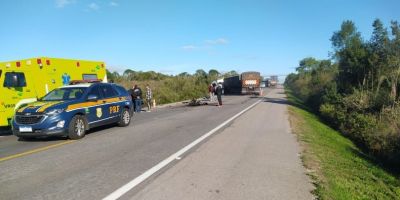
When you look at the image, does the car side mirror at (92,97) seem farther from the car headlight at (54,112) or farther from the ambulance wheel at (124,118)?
the ambulance wheel at (124,118)

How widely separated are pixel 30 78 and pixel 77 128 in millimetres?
5014

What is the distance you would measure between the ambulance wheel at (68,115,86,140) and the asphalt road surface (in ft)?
0.89

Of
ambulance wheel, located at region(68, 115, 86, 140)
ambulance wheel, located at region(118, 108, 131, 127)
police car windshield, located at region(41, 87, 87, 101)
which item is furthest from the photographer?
ambulance wheel, located at region(118, 108, 131, 127)

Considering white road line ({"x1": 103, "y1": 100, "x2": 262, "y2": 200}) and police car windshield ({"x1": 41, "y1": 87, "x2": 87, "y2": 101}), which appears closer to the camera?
white road line ({"x1": 103, "y1": 100, "x2": 262, "y2": 200})

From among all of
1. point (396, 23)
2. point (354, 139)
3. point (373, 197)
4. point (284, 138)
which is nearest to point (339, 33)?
point (396, 23)

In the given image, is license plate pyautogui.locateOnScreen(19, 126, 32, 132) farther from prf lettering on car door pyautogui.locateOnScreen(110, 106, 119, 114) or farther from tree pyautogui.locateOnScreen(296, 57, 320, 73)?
tree pyautogui.locateOnScreen(296, 57, 320, 73)

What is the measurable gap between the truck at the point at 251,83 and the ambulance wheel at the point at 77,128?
4051cm

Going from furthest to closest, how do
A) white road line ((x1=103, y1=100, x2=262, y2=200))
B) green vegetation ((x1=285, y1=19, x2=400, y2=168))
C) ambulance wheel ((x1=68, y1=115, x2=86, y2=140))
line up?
green vegetation ((x1=285, y1=19, x2=400, y2=168)) < ambulance wheel ((x1=68, y1=115, x2=86, y2=140)) < white road line ((x1=103, y1=100, x2=262, y2=200))

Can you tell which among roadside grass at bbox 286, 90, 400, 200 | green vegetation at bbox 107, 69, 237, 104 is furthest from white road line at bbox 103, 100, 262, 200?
green vegetation at bbox 107, 69, 237, 104

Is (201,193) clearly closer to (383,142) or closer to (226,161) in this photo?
(226,161)

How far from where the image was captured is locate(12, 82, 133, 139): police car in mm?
10820

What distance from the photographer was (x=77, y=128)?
452 inches

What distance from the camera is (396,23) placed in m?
28.4

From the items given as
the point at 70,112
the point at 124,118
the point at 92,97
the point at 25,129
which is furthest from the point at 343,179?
the point at 124,118
